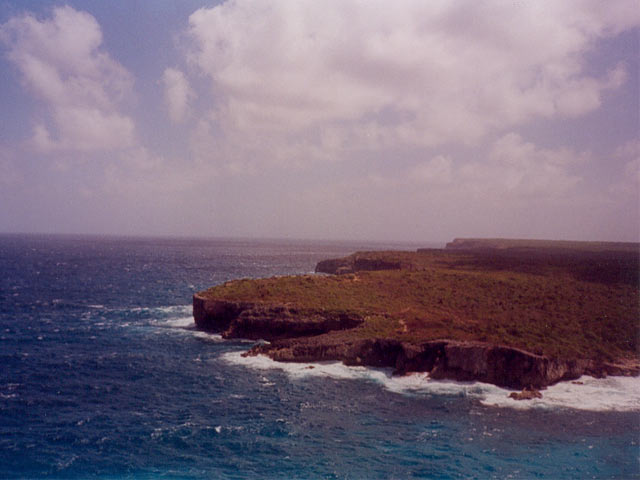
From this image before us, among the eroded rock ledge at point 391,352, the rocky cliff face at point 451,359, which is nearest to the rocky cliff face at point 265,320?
the eroded rock ledge at point 391,352

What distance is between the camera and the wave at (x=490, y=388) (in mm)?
43062

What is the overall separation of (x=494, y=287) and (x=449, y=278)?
412 inches

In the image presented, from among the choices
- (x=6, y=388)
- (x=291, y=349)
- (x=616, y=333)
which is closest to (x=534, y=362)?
(x=616, y=333)

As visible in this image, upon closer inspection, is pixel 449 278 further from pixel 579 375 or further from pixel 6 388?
pixel 6 388

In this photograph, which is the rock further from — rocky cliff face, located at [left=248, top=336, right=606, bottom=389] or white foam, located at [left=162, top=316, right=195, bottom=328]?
white foam, located at [left=162, top=316, right=195, bottom=328]

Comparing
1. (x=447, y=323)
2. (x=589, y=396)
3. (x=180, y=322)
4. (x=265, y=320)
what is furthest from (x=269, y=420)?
(x=180, y=322)

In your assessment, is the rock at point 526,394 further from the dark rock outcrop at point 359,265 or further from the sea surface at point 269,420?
the dark rock outcrop at point 359,265

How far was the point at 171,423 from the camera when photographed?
1484 inches

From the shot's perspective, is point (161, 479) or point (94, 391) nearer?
point (161, 479)

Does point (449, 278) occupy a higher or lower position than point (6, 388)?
higher

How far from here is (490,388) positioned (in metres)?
46.7

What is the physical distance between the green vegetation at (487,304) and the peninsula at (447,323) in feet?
0.58

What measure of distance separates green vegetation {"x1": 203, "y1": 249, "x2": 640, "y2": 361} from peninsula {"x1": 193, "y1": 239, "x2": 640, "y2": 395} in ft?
0.58

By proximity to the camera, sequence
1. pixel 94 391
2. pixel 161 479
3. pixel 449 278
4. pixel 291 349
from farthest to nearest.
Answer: pixel 449 278, pixel 291 349, pixel 94 391, pixel 161 479
